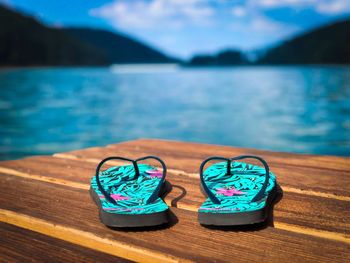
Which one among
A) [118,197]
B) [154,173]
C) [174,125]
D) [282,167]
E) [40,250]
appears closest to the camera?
[40,250]

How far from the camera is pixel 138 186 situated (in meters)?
1.42

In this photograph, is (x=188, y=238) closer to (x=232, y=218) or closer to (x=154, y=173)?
(x=232, y=218)

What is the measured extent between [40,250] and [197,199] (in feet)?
1.90

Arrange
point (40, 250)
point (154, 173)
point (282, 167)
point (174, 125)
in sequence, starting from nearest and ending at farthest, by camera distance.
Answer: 1. point (40, 250)
2. point (154, 173)
3. point (282, 167)
4. point (174, 125)

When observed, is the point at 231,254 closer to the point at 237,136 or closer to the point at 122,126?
the point at 237,136

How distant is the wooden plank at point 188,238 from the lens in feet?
3.19

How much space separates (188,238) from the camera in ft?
3.49

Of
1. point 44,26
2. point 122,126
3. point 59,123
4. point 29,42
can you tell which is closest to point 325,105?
point 122,126

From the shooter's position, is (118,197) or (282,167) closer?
(118,197)

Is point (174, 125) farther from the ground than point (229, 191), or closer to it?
closer to it

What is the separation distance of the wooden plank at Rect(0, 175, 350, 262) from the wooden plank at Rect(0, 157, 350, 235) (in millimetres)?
100

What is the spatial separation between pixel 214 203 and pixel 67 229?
18.6 inches

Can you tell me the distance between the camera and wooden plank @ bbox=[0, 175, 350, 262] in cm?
97

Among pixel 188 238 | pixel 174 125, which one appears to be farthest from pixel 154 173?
pixel 174 125
